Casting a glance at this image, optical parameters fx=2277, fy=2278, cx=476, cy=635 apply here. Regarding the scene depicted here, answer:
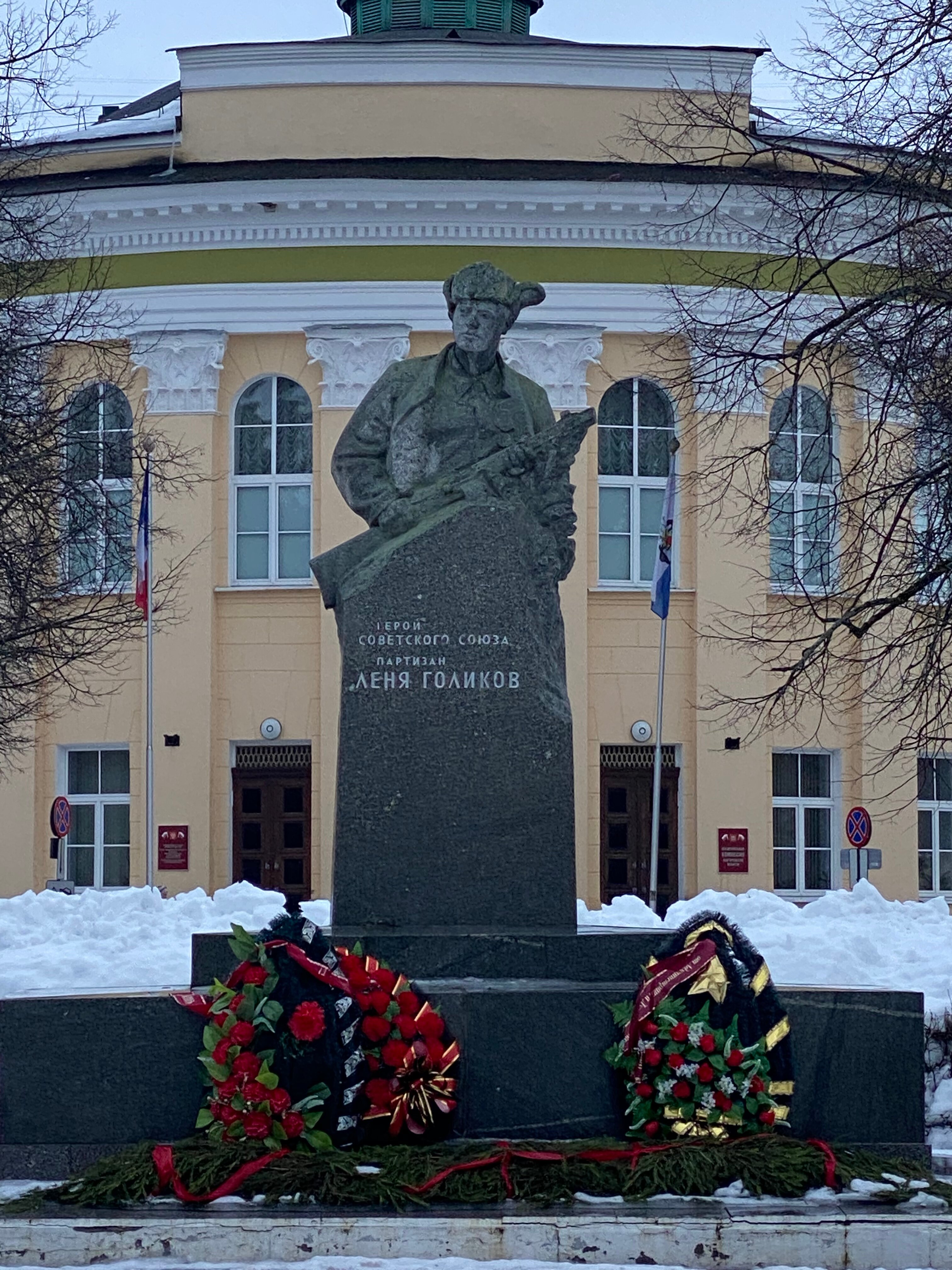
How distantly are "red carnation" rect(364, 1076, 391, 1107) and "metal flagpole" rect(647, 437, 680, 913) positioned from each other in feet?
56.2

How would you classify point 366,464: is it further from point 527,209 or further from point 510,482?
point 527,209

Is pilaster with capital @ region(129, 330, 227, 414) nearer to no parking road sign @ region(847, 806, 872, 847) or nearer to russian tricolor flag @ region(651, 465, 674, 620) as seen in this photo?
russian tricolor flag @ region(651, 465, 674, 620)

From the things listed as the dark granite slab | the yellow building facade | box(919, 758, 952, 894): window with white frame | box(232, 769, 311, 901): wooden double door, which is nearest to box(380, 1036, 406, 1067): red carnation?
the dark granite slab

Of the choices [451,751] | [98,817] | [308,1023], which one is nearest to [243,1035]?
[308,1023]

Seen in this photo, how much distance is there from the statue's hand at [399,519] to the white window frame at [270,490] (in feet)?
65.0

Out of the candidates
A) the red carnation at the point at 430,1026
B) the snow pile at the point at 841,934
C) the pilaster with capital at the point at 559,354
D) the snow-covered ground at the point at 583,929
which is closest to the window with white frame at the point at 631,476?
the pilaster with capital at the point at 559,354

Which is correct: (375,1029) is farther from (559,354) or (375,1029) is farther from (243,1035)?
(559,354)

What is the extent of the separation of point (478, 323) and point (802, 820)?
20.8 m

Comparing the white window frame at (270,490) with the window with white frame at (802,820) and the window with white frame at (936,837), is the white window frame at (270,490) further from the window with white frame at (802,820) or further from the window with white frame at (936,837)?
the window with white frame at (936,837)

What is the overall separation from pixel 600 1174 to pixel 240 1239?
1.28 metres

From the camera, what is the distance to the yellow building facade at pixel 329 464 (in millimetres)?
29062

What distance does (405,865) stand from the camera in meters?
9.35

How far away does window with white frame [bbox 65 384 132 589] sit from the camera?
61.7 ft

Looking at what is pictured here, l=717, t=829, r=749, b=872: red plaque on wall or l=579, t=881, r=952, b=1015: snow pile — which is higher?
l=717, t=829, r=749, b=872: red plaque on wall
